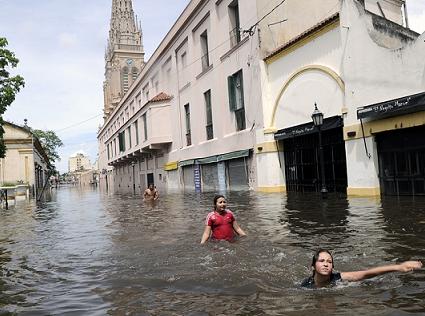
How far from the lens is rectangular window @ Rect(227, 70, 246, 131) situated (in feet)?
79.6

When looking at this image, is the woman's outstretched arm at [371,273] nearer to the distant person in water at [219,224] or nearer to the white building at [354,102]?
the distant person in water at [219,224]

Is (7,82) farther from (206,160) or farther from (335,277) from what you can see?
(335,277)

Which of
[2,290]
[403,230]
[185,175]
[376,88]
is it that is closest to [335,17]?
[376,88]

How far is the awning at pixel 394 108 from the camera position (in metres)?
12.8

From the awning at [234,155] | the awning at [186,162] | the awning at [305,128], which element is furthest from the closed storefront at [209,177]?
the awning at [305,128]

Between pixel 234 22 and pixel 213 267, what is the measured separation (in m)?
Result: 21.1

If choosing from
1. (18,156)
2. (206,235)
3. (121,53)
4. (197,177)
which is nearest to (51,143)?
(121,53)

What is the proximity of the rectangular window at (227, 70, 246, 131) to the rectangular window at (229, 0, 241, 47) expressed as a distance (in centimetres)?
201

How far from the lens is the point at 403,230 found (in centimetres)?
829

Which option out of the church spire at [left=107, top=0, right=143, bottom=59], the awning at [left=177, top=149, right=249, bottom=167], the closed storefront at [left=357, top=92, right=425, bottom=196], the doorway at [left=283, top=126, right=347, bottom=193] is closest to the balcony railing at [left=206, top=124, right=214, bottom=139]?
the awning at [left=177, top=149, right=249, bottom=167]

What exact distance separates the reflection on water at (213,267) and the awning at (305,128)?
5488 mm

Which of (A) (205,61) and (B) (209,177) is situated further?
(A) (205,61)

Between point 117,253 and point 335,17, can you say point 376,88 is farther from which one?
point 117,253

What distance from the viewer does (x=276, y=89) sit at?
2103cm
